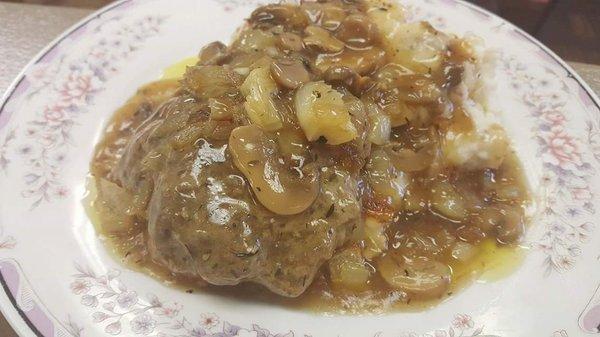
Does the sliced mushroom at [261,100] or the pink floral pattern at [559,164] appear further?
the pink floral pattern at [559,164]

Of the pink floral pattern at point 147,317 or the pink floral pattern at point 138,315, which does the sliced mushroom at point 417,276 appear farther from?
the pink floral pattern at point 138,315

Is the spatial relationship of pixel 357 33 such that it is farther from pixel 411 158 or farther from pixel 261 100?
pixel 261 100

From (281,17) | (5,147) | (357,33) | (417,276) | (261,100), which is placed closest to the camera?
(261,100)

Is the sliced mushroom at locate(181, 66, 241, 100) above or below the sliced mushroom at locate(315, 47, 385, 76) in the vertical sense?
above

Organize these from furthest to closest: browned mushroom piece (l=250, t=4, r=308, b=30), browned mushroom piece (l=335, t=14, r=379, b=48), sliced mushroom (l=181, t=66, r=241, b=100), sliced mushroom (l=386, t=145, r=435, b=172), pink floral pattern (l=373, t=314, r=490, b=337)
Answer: browned mushroom piece (l=250, t=4, r=308, b=30) → browned mushroom piece (l=335, t=14, r=379, b=48) → sliced mushroom (l=386, t=145, r=435, b=172) → sliced mushroom (l=181, t=66, r=241, b=100) → pink floral pattern (l=373, t=314, r=490, b=337)

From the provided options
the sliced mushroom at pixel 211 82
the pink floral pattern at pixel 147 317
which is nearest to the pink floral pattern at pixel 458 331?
the pink floral pattern at pixel 147 317

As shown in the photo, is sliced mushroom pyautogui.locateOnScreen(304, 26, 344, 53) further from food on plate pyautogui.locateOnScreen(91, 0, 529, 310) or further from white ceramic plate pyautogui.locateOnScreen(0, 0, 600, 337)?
white ceramic plate pyautogui.locateOnScreen(0, 0, 600, 337)

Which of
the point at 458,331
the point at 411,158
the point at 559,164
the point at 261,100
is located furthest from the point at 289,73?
the point at 559,164

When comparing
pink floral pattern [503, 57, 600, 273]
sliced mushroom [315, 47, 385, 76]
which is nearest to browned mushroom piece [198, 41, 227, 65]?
sliced mushroom [315, 47, 385, 76]
